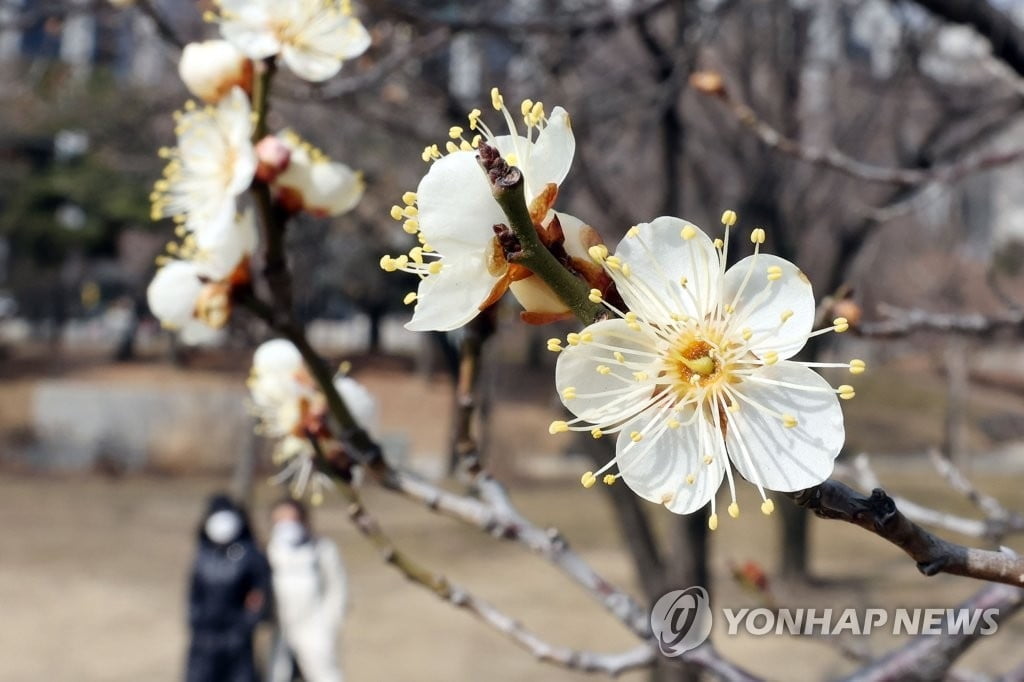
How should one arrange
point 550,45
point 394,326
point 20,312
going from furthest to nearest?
point 394,326, point 20,312, point 550,45

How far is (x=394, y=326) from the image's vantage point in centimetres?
1912

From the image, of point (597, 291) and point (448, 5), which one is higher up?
point (448, 5)

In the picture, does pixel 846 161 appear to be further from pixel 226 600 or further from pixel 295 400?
pixel 226 600

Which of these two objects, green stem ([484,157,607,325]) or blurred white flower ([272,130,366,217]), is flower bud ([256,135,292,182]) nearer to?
blurred white flower ([272,130,366,217])

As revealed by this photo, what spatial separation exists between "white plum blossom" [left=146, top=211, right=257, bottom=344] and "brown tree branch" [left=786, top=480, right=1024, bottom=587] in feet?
2.24

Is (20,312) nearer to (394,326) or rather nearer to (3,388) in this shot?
(3,388)

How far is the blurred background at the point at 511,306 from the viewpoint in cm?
300

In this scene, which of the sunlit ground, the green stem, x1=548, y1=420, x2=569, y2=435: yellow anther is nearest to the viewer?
the green stem

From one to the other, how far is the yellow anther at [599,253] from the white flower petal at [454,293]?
0.20ft

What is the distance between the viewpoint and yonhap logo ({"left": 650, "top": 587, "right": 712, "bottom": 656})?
1.01 meters

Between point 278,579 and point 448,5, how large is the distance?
255 centimetres

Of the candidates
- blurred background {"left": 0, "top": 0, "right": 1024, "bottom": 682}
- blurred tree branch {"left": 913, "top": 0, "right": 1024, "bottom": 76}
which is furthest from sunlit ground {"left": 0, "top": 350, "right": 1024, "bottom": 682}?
blurred tree branch {"left": 913, "top": 0, "right": 1024, "bottom": 76}

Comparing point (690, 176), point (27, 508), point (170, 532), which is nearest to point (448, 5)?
point (690, 176)

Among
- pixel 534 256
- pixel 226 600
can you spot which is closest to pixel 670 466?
pixel 534 256
